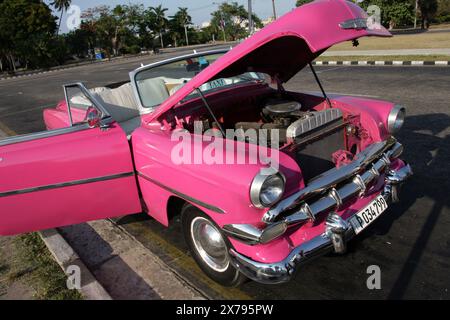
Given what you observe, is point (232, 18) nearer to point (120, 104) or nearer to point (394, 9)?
point (394, 9)

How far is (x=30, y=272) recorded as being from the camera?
313 centimetres

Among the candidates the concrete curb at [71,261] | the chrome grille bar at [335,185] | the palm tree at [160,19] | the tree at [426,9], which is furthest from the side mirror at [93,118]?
the palm tree at [160,19]

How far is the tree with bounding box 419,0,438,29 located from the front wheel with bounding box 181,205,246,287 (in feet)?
150

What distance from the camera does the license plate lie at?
2.68m

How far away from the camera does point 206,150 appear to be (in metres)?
2.59

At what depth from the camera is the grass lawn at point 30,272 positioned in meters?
2.82

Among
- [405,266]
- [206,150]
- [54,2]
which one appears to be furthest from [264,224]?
[54,2]

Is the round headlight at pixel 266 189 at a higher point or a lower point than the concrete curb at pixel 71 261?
higher

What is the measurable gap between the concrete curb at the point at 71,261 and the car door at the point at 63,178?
0.28m

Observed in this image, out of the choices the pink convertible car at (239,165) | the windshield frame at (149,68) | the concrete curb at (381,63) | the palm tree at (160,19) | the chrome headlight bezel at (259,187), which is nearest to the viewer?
the chrome headlight bezel at (259,187)

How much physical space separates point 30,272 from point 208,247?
4.94ft

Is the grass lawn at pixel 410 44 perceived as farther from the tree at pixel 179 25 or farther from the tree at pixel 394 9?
the tree at pixel 179 25

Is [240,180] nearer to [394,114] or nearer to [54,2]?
[394,114]

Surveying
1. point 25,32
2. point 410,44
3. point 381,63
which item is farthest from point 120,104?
point 25,32
